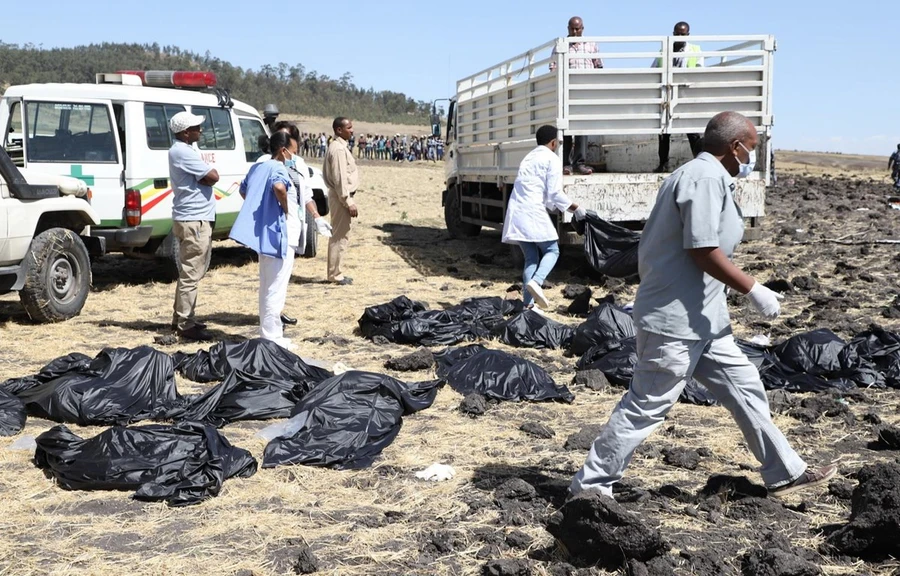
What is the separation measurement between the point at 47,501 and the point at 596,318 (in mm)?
4554

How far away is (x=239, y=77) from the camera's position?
279 feet

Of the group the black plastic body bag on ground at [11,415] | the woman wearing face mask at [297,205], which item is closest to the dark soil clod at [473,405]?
the woman wearing face mask at [297,205]

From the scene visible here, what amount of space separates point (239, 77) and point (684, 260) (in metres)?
85.6

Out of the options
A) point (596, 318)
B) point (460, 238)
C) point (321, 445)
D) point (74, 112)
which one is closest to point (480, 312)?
point (596, 318)

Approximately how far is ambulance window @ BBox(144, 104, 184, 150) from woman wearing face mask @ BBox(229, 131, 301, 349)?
3.51 m

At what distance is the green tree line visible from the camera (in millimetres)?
70500

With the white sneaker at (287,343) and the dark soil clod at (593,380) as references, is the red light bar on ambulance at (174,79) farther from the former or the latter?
the dark soil clod at (593,380)

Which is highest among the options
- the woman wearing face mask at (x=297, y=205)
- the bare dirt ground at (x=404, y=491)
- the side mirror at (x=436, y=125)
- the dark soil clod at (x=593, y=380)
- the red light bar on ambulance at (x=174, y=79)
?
the red light bar on ambulance at (x=174, y=79)

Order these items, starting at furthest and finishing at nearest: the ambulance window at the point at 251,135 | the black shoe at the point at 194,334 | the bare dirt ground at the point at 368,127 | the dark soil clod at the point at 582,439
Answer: the bare dirt ground at the point at 368,127 → the ambulance window at the point at 251,135 → the black shoe at the point at 194,334 → the dark soil clod at the point at 582,439

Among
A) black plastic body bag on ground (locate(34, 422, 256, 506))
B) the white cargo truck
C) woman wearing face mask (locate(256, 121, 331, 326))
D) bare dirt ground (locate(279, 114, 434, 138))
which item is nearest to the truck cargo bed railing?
the white cargo truck

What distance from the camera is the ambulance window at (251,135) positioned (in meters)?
12.4

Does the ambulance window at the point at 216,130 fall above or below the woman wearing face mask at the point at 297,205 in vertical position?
above

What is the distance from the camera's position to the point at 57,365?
631 cm

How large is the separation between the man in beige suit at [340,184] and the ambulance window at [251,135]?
1.74 meters
